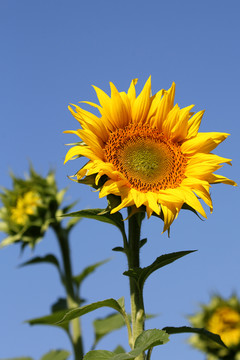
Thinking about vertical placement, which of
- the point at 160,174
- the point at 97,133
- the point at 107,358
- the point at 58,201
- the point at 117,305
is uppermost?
the point at 58,201

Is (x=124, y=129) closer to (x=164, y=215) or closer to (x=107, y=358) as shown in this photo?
(x=164, y=215)

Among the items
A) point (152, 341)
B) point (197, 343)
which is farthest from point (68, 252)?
point (152, 341)

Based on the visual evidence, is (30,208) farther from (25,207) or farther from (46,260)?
(46,260)

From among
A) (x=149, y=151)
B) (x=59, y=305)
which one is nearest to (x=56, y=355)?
(x=59, y=305)

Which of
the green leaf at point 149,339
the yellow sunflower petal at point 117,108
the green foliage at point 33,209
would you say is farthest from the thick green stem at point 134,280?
the green foliage at point 33,209

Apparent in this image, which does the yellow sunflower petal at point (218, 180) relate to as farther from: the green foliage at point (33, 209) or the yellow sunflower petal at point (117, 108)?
the green foliage at point (33, 209)
